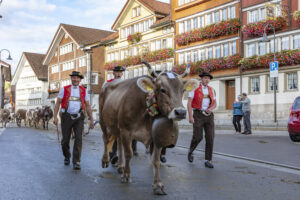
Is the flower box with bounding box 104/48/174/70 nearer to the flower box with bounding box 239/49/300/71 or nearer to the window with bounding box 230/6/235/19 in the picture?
the window with bounding box 230/6/235/19

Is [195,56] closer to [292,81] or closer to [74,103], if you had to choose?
[292,81]

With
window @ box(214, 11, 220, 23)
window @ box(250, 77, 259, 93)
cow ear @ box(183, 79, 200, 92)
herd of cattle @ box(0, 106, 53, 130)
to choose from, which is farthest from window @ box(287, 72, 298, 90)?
cow ear @ box(183, 79, 200, 92)

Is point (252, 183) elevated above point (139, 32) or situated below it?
below

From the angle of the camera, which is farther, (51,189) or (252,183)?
(252,183)

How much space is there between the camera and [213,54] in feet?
123

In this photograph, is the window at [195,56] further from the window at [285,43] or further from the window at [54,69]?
the window at [54,69]

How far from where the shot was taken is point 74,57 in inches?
2475

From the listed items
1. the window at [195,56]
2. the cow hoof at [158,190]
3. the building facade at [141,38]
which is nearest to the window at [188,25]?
the building facade at [141,38]

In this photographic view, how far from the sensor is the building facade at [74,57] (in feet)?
193

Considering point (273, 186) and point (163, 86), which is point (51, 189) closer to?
point (163, 86)

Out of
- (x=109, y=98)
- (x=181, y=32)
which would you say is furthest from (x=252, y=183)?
(x=181, y=32)

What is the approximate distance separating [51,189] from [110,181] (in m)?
1.05

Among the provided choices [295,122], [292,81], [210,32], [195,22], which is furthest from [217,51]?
[295,122]

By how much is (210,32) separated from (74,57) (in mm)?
30890
